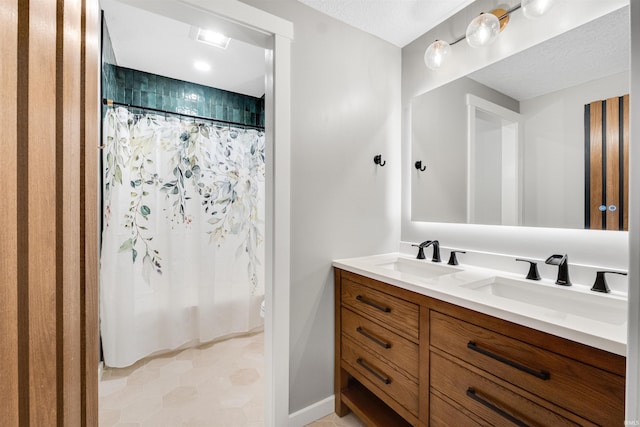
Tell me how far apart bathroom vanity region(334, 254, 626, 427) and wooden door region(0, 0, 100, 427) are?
1.09 meters

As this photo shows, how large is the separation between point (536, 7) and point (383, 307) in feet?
4.90

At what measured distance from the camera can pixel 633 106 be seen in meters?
0.51

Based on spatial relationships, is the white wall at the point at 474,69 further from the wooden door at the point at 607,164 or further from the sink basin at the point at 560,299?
the sink basin at the point at 560,299

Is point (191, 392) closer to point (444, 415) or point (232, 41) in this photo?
point (444, 415)

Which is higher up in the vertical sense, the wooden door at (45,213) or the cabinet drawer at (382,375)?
the wooden door at (45,213)

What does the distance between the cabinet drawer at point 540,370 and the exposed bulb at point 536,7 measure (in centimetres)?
136

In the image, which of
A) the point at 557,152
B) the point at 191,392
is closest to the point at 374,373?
the point at 191,392

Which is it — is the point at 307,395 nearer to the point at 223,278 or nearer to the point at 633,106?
the point at 223,278

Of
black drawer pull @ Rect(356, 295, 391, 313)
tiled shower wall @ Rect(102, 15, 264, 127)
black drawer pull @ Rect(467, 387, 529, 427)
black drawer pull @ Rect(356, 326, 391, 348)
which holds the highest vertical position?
tiled shower wall @ Rect(102, 15, 264, 127)

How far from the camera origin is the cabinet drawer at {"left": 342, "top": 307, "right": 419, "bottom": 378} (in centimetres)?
125

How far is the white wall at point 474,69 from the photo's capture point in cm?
120

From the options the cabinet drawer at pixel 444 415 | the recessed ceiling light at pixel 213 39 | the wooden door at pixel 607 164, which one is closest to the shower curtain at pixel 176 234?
the recessed ceiling light at pixel 213 39

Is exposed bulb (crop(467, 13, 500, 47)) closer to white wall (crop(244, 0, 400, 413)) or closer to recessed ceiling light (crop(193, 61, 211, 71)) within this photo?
white wall (crop(244, 0, 400, 413))

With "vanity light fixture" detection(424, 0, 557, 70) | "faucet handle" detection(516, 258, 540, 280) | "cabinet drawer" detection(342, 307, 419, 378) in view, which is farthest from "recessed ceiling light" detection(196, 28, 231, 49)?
"faucet handle" detection(516, 258, 540, 280)
